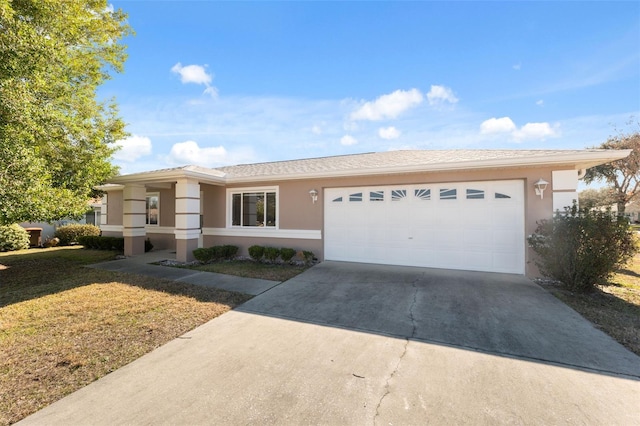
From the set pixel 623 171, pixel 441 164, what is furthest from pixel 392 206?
pixel 623 171

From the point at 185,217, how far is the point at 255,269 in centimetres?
329

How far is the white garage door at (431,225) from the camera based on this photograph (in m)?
7.20

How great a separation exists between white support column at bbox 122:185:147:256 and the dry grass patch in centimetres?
315

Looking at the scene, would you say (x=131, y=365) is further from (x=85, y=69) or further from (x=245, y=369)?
(x=85, y=69)

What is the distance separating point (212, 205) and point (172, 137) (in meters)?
5.16

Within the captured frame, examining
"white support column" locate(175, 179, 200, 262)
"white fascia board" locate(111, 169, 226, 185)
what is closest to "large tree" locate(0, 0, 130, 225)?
"white fascia board" locate(111, 169, 226, 185)

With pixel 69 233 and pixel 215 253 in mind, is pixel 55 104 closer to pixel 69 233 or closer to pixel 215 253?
pixel 215 253

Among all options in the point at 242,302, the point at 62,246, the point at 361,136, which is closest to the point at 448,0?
the point at 361,136

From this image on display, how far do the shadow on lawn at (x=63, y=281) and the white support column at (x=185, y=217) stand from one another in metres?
1.91

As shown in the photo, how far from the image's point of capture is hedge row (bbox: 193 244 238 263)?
8.93 metres

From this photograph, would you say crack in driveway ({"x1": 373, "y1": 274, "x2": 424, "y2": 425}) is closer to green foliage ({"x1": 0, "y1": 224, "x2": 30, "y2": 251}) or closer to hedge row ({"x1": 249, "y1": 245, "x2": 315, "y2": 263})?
hedge row ({"x1": 249, "y1": 245, "x2": 315, "y2": 263})

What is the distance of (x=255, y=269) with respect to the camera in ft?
26.9

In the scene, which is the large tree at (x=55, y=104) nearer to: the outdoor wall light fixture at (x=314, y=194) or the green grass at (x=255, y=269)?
the green grass at (x=255, y=269)

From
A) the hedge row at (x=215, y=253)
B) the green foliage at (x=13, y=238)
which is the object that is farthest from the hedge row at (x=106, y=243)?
the hedge row at (x=215, y=253)
